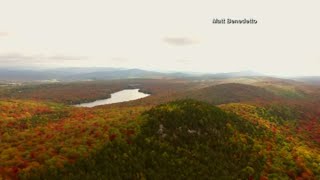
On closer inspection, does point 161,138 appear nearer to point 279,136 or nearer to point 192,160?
point 192,160

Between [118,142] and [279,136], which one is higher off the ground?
[118,142]

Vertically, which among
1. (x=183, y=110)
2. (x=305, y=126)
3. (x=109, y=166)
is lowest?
(x=305, y=126)

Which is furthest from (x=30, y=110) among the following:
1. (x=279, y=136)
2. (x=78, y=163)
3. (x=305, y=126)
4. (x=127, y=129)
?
(x=305, y=126)

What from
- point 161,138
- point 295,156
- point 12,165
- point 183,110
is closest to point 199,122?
point 183,110

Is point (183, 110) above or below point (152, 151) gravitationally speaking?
above

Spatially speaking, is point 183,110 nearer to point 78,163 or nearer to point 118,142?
point 118,142

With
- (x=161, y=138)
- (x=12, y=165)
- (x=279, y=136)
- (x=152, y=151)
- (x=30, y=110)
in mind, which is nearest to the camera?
(x=12, y=165)

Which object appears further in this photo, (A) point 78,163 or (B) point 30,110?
(B) point 30,110

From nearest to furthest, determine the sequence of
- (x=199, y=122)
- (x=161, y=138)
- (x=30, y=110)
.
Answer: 1. (x=161, y=138)
2. (x=199, y=122)
3. (x=30, y=110)

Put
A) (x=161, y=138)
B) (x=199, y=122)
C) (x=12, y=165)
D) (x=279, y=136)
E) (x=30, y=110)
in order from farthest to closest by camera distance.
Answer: (x=30, y=110) → (x=279, y=136) → (x=199, y=122) → (x=161, y=138) → (x=12, y=165)
